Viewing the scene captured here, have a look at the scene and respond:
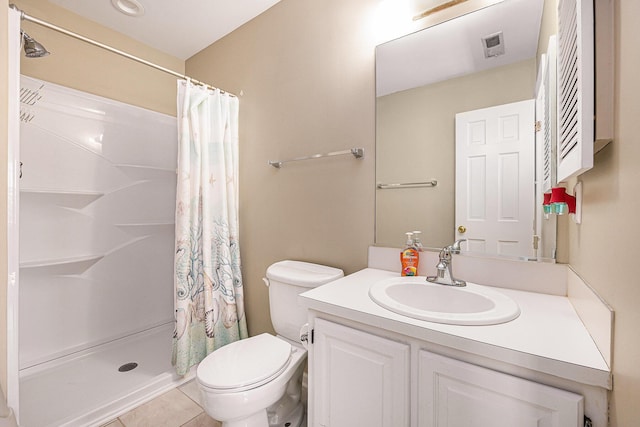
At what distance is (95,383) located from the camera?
1.75 m

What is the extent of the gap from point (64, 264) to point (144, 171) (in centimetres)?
90

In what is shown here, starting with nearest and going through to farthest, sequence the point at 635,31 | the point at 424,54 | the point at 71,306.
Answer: the point at 635,31, the point at 424,54, the point at 71,306

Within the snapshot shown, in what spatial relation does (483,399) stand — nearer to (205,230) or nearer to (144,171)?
(205,230)

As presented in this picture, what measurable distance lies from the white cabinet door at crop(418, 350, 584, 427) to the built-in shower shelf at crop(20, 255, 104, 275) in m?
2.40

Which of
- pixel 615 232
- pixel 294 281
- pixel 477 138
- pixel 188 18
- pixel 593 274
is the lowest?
pixel 294 281

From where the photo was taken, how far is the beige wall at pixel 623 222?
0.51 meters

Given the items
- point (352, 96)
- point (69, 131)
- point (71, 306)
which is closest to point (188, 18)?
point (69, 131)

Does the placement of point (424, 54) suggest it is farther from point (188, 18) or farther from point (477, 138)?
point (188, 18)

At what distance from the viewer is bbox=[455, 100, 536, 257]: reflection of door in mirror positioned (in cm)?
116

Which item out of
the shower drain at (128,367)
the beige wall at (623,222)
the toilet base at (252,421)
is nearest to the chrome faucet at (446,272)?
the beige wall at (623,222)

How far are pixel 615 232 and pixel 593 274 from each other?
8.6 inches

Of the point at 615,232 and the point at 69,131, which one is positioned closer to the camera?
the point at 615,232

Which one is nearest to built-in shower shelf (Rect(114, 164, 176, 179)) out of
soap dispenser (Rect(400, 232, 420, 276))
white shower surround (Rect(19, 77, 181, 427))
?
white shower surround (Rect(19, 77, 181, 427))

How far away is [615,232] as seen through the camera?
603 millimetres
